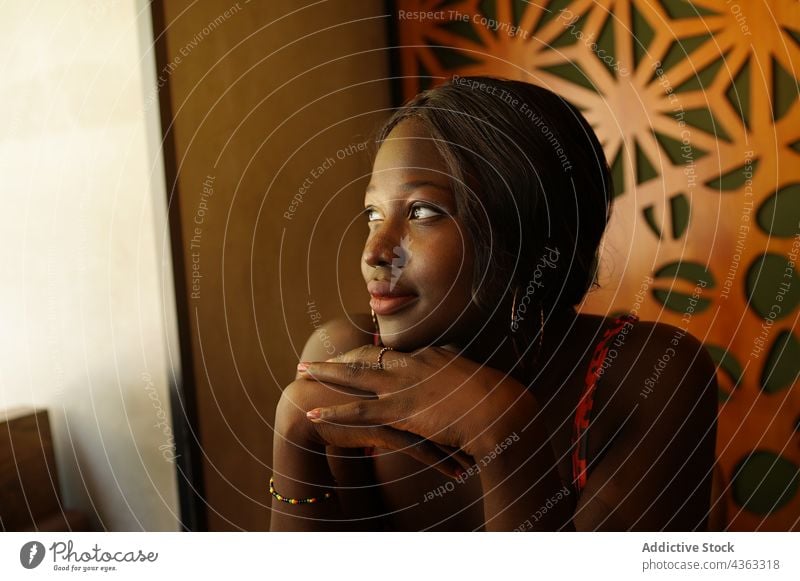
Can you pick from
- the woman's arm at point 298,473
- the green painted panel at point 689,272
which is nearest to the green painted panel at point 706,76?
the green painted panel at point 689,272

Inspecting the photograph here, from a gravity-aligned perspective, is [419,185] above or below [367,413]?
above

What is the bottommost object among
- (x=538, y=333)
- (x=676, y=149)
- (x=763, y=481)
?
(x=763, y=481)

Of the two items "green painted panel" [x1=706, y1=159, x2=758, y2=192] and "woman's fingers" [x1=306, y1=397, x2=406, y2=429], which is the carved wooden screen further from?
"woman's fingers" [x1=306, y1=397, x2=406, y2=429]

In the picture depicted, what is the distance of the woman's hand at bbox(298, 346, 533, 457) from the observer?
40 centimetres

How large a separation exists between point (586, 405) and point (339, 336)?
159 millimetres

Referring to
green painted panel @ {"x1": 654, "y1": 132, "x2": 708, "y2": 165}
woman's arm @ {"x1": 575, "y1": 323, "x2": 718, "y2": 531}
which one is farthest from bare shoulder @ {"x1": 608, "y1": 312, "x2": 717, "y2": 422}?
green painted panel @ {"x1": 654, "y1": 132, "x2": 708, "y2": 165}

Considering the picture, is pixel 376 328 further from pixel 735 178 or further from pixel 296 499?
pixel 735 178

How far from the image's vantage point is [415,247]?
396mm

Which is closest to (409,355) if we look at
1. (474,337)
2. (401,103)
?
(474,337)

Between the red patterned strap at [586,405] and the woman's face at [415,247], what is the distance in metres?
0.08

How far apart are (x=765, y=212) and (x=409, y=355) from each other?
0.23 m

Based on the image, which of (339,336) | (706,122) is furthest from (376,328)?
(706,122)

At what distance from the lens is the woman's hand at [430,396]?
1.30 ft
